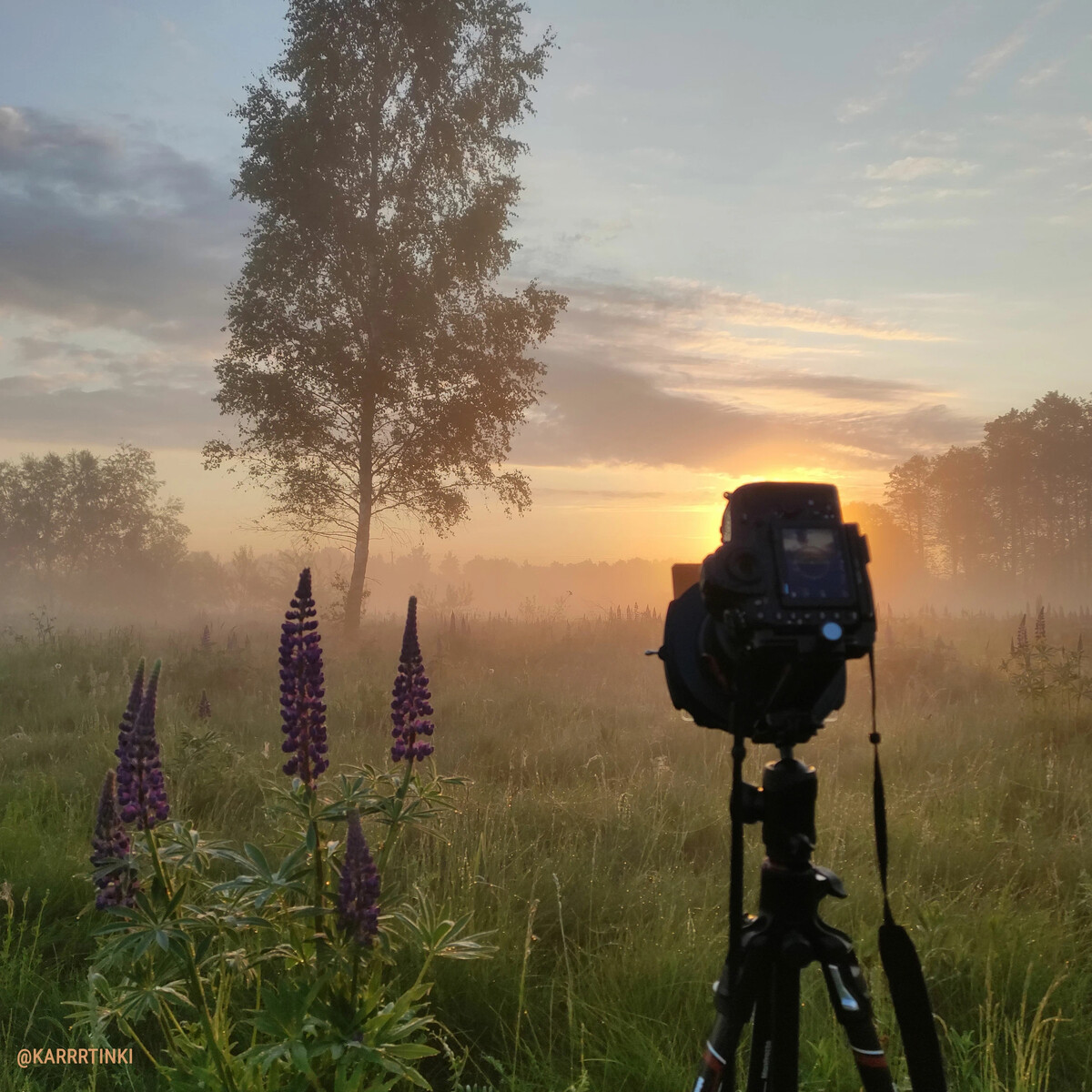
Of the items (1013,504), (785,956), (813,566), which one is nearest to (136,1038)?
(785,956)

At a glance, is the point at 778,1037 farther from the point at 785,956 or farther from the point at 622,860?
the point at 622,860

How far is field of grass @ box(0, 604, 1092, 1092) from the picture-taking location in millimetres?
2480

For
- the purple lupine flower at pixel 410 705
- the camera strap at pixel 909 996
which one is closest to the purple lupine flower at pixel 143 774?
the purple lupine flower at pixel 410 705

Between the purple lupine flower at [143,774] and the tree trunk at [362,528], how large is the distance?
13.0 m

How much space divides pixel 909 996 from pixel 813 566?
80 centimetres

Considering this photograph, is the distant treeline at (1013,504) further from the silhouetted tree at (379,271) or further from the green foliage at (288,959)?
the green foliage at (288,959)

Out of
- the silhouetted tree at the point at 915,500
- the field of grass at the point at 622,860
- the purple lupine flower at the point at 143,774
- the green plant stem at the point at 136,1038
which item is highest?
Answer: the silhouetted tree at the point at 915,500

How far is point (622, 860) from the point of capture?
398cm

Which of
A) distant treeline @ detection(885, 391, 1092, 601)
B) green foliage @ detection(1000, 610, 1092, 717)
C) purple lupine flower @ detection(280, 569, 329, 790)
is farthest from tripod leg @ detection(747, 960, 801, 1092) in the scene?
distant treeline @ detection(885, 391, 1092, 601)

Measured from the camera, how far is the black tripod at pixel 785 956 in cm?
Answer: 134

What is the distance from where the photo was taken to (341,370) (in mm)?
14117

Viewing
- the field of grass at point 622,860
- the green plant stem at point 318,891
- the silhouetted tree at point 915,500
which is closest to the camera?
the green plant stem at point 318,891

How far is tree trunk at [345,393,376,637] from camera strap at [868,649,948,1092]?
13890 mm

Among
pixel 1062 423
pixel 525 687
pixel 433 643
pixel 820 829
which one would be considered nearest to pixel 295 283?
pixel 433 643
